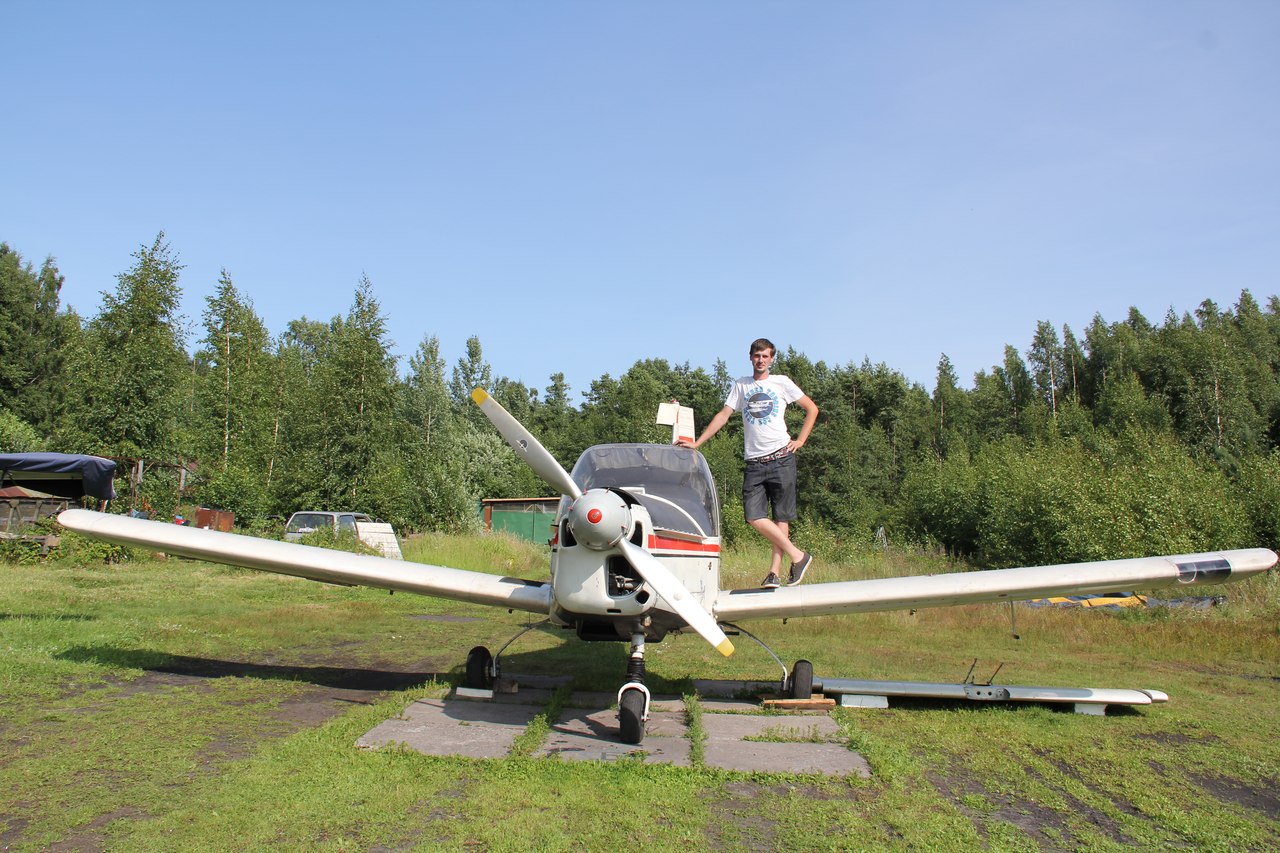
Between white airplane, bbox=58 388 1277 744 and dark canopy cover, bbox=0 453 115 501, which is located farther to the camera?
dark canopy cover, bbox=0 453 115 501

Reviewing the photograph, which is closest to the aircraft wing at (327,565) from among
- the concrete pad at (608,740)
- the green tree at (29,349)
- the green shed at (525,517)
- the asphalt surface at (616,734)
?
the asphalt surface at (616,734)

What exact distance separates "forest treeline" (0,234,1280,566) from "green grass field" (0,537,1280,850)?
12.9 meters

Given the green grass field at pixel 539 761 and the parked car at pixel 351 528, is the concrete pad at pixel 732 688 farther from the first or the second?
the parked car at pixel 351 528

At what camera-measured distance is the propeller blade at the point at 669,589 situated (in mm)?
5281

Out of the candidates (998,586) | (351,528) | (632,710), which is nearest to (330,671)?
(632,710)

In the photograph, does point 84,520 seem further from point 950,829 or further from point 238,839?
point 950,829

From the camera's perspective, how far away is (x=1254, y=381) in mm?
54875

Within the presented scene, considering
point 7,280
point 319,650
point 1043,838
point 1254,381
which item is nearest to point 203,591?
point 319,650

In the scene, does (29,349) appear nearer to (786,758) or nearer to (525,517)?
(525,517)

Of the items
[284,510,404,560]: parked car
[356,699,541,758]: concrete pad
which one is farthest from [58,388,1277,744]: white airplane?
[284,510,404,560]: parked car

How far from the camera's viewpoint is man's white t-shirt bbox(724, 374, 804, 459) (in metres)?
7.29

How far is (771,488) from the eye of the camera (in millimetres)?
7391

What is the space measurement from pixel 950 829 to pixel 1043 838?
0.44 meters

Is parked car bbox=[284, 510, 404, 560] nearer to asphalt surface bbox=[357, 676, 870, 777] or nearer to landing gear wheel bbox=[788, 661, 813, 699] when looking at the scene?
asphalt surface bbox=[357, 676, 870, 777]
